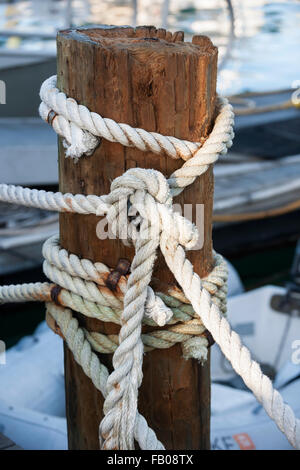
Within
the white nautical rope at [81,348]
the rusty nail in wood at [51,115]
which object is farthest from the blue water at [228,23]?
the white nautical rope at [81,348]

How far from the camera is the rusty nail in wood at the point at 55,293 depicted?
57.9 inches

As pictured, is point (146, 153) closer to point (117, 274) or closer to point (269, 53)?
point (117, 274)

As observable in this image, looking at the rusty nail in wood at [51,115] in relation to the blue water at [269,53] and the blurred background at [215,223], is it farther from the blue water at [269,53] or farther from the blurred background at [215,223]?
the blue water at [269,53]

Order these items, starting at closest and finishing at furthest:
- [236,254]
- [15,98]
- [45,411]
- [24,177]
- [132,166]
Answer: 1. [132,166]
2. [45,411]
3. [24,177]
4. [15,98]
5. [236,254]

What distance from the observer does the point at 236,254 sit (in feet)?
20.5

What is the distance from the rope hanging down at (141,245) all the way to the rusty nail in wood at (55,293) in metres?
0.11

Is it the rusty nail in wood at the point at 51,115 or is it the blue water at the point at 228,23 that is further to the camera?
the blue water at the point at 228,23

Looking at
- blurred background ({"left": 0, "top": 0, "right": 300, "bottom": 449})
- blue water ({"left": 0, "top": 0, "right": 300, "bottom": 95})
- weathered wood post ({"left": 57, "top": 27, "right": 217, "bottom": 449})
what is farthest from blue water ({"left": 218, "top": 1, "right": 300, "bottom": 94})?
weathered wood post ({"left": 57, "top": 27, "right": 217, "bottom": 449})

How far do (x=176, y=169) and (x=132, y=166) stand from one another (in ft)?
0.33

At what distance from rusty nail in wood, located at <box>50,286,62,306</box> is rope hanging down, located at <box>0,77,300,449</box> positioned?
0.11 meters

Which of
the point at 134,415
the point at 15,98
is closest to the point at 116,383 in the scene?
the point at 134,415

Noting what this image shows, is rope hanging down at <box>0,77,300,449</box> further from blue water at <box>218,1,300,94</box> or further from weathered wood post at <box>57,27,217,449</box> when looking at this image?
blue water at <box>218,1,300,94</box>

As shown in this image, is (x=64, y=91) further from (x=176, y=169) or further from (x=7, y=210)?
(x=7, y=210)

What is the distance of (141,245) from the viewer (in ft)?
4.09
